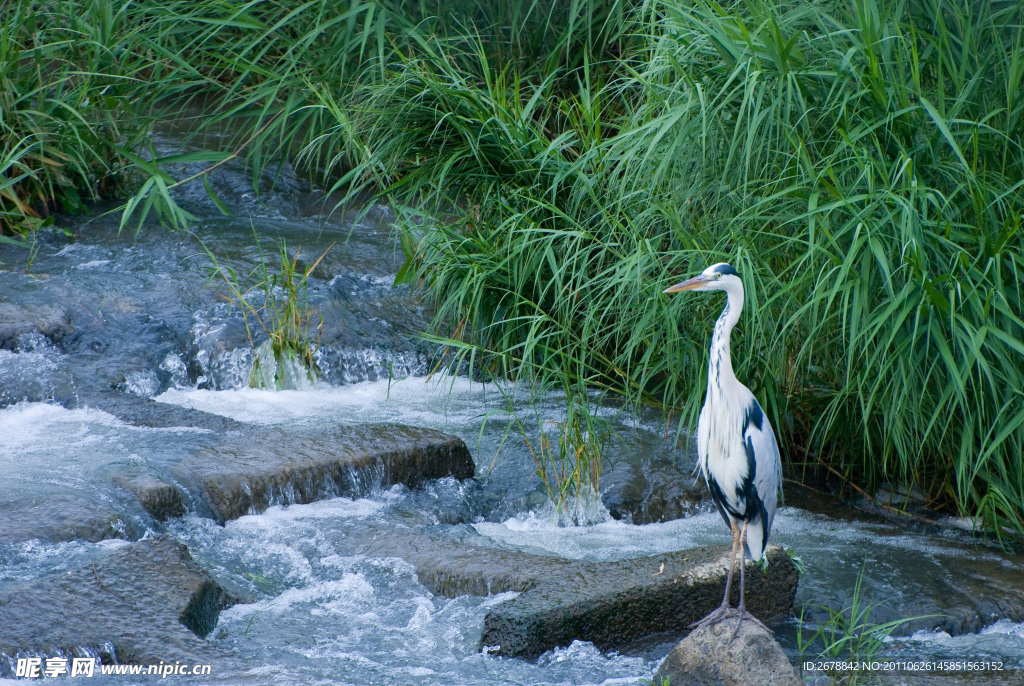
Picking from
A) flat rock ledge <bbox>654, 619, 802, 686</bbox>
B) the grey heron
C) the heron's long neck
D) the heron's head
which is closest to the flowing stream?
flat rock ledge <bbox>654, 619, 802, 686</bbox>

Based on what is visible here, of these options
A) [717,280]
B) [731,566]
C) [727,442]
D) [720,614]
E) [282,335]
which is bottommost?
[720,614]

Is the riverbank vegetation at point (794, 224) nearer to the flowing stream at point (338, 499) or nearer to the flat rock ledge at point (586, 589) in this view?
the flowing stream at point (338, 499)

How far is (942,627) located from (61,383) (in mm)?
3225

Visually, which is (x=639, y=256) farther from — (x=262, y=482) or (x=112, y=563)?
(x=112, y=563)

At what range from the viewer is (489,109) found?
4.16 meters

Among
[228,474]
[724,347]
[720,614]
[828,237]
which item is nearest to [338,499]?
[228,474]

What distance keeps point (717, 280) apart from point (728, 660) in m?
0.91

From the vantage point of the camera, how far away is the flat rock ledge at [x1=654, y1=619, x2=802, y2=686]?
220cm

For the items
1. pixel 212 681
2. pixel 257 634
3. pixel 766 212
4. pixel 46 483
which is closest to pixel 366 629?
pixel 257 634

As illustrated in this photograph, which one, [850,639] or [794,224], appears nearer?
[850,639]

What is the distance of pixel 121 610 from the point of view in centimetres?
230

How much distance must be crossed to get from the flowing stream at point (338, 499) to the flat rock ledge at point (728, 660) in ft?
0.46

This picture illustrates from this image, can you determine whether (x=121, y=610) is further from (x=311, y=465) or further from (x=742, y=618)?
(x=742, y=618)

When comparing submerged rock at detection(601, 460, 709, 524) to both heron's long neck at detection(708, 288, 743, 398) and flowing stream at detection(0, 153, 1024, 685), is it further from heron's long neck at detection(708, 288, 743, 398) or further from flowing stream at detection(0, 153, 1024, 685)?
heron's long neck at detection(708, 288, 743, 398)
